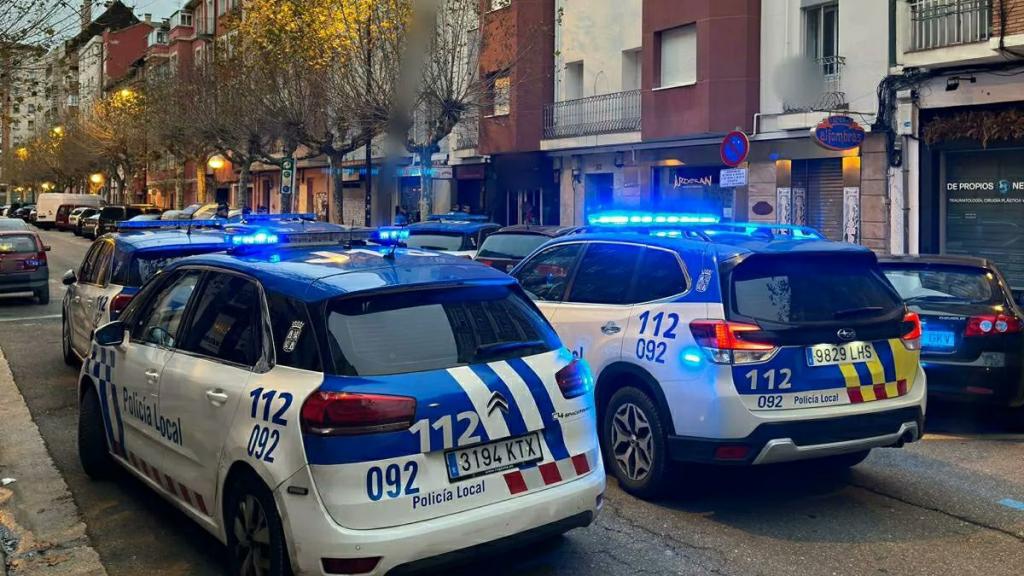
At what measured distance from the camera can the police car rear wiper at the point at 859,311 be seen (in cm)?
545

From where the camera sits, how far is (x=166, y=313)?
5312mm

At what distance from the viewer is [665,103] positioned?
22109mm

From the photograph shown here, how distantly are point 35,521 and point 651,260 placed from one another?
4074mm

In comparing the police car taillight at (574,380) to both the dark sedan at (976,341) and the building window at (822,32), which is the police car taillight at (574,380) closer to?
the dark sedan at (976,341)

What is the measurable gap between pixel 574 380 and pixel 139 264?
239 inches

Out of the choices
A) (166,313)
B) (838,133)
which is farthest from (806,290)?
(838,133)

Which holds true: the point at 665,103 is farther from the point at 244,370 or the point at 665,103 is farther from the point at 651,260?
the point at 244,370

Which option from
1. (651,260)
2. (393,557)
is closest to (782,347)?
(651,260)

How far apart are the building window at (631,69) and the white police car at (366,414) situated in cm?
2034

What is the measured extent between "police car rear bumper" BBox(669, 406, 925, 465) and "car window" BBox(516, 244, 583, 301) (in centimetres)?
181

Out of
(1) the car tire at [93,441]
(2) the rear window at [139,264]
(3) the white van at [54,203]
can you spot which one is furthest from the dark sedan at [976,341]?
(3) the white van at [54,203]

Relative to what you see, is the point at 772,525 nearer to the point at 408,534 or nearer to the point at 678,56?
the point at 408,534

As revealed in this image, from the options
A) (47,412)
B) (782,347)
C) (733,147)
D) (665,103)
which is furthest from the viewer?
(665,103)

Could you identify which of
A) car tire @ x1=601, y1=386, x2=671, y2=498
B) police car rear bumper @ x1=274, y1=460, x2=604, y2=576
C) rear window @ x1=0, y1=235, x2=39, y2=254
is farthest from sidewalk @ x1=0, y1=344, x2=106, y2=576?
rear window @ x1=0, y1=235, x2=39, y2=254
